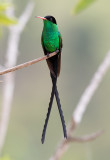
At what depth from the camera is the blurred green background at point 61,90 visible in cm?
1141

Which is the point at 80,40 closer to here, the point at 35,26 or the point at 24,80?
the point at 35,26

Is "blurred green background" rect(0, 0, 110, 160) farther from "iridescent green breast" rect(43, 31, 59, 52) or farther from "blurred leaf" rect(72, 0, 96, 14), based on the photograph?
"iridescent green breast" rect(43, 31, 59, 52)

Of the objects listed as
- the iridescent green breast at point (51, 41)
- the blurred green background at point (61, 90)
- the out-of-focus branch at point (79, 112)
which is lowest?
the blurred green background at point (61, 90)

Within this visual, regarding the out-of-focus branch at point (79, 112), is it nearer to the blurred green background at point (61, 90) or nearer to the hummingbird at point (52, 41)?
the hummingbird at point (52, 41)

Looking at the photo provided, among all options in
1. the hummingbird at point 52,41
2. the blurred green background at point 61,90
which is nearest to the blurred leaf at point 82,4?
the hummingbird at point 52,41

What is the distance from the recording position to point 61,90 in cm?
1257

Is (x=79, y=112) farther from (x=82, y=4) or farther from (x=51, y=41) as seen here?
(x=51, y=41)

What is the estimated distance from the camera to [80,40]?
46.6 feet

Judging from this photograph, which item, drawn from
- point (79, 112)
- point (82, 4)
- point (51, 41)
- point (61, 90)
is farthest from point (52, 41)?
point (61, 90)

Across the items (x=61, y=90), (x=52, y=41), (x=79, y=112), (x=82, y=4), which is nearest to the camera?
(x=52, y=41)

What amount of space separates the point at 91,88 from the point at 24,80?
354 inches

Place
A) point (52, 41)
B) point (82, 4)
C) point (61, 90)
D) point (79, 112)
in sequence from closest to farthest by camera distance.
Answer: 1. point (52, 41)
2. point (82, 4)
3. point (79, 112)
4. point (61, 90)

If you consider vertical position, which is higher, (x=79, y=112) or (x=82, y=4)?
(x=82, y=4)

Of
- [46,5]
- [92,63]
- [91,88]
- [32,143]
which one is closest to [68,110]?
[32,143]
